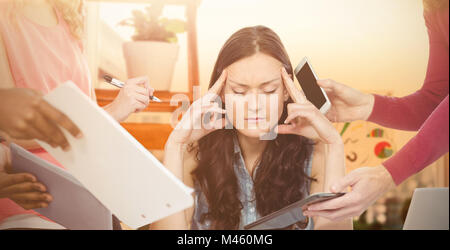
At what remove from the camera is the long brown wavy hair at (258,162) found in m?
1.00

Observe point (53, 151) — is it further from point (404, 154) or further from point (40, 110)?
point (404, 154)

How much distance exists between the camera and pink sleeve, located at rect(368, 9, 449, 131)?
3.35 feet

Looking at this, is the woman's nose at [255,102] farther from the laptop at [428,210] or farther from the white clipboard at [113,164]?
the laptop at [428,210]

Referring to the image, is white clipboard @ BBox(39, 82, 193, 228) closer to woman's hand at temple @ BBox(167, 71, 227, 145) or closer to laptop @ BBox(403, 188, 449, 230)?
woman's hand at temple @ BBox(167, 71, 227, 145)

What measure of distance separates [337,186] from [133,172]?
496 millimetres

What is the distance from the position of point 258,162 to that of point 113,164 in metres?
0.36

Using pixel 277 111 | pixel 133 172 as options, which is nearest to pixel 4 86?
pixel 133 172

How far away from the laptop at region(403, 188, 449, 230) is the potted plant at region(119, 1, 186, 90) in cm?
71

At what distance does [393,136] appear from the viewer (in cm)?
103

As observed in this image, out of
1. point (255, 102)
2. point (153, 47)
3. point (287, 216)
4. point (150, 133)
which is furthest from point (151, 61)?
point (287, 216)

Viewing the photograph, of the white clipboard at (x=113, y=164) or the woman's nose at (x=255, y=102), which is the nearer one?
the white clipboard at (x=113, y=164)

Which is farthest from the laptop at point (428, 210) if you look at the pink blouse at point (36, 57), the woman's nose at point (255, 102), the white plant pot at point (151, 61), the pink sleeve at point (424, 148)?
the pink blouse at point (36, 57)

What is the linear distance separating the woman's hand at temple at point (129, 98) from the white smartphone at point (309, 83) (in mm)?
389

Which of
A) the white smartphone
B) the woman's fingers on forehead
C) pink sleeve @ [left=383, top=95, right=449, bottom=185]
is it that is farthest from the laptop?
the woman's fingers on forehead
